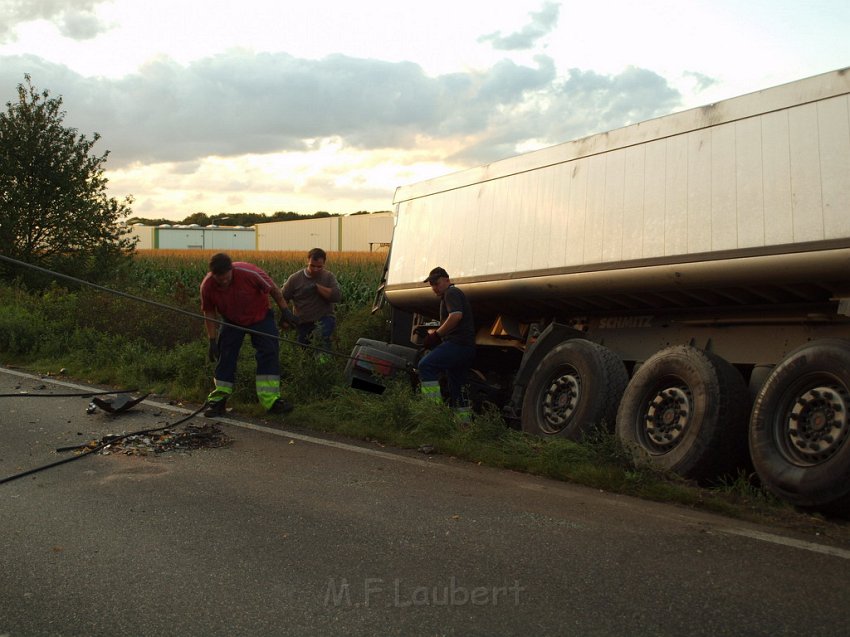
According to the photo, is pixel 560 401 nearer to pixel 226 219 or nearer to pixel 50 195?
pixel 50 195

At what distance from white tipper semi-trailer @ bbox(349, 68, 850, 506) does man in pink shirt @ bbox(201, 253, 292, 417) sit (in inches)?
44.8

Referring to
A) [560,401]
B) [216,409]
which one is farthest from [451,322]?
[216,409]

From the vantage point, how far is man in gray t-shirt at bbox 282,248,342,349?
36.4ft

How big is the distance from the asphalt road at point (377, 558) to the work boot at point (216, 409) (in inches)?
82.0

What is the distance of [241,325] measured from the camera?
9.16m

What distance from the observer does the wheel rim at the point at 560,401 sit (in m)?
7.84

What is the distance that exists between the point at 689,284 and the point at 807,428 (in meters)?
1.66

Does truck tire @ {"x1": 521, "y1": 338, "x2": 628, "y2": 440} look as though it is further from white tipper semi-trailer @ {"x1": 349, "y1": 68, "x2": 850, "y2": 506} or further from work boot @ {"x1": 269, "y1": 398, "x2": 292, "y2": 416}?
work boot @ {"x1": 269, "y1": 398, "x2": 292, "y2": 416}

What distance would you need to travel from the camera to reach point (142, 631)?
12.1 ft

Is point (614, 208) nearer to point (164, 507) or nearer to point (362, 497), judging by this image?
point (362, 497)

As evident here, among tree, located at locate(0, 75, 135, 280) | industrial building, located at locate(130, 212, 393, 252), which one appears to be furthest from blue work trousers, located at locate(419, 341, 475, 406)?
industrial building, located at locate(130, 212, 393, 252)

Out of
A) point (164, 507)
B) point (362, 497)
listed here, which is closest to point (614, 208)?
point (362, 497)

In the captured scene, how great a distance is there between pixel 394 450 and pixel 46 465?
103 inches

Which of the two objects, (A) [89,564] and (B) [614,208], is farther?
(B) [614,208]
